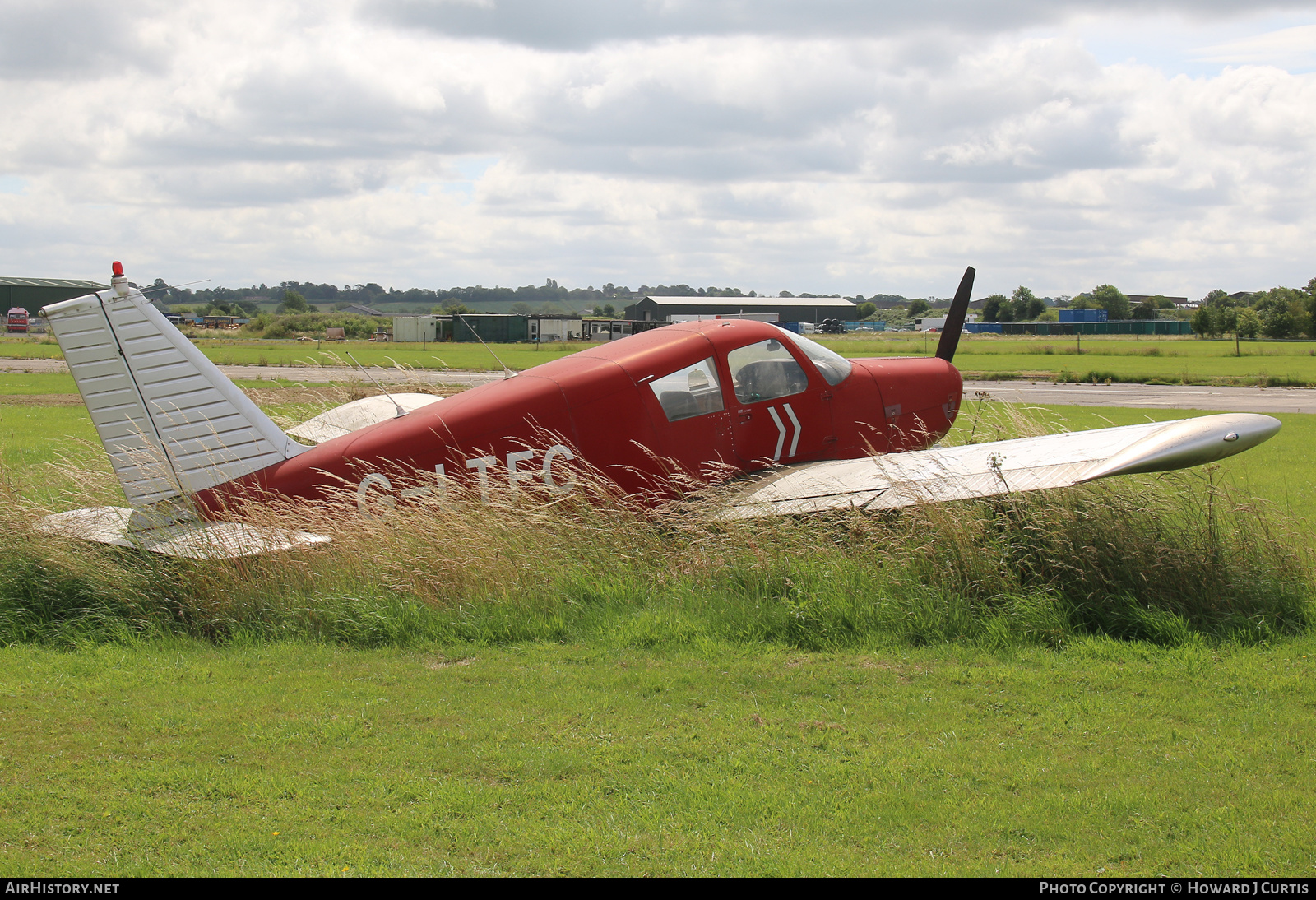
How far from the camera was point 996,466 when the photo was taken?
7035 millimetres

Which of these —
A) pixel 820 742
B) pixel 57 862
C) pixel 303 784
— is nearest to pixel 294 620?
pixel 303 784

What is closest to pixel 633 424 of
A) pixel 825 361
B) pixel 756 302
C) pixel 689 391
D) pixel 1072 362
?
pixel 689 391

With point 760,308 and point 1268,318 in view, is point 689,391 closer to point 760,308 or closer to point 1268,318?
point 1268,318

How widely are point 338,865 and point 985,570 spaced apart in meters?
4.65

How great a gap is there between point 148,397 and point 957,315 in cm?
891

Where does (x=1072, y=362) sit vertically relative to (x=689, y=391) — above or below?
above

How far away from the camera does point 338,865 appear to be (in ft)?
11.6

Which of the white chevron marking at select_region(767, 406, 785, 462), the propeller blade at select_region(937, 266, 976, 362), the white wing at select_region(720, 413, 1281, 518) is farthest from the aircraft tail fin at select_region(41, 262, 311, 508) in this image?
the propeller blade at select_region(937, 266, 976, 362)

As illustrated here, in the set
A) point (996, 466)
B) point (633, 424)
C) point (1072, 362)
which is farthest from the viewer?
point (1072, 362)

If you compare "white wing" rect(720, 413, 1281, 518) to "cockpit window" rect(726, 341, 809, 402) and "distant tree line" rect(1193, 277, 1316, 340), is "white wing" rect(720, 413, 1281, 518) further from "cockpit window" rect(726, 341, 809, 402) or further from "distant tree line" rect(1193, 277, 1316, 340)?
"distant tree line" rect(1193, 277, 1316, 340)

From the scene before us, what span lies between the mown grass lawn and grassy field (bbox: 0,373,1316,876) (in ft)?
0.06

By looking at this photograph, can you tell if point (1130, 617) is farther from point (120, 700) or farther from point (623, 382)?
point (120, 700)

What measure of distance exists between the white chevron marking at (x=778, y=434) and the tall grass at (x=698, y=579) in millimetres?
1469

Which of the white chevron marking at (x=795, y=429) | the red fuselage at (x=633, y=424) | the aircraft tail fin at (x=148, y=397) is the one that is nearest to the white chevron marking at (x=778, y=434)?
the red fuselage at (x=633, y=424)
